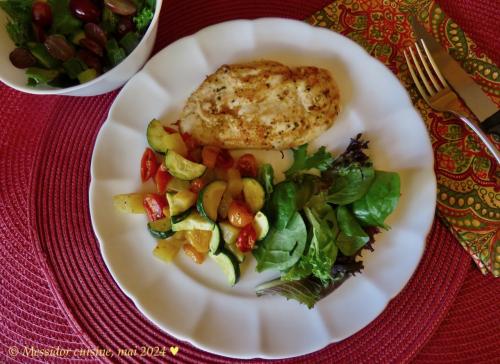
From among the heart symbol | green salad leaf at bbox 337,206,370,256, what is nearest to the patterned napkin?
green salad leaf at bbox 337,206,370,256

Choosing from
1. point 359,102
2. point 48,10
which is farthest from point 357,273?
point 48,10

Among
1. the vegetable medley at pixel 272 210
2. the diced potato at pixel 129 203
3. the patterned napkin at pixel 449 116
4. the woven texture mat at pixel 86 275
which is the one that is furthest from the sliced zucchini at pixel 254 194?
the patterned napkin at pixel 449 116

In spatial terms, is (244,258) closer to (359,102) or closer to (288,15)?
(359,102)

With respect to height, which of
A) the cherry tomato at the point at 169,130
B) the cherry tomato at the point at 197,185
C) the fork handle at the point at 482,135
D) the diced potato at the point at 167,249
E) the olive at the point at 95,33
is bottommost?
the diced potato at the point at 167,249

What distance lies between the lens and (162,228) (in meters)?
1.78

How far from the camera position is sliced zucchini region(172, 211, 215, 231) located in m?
1.74

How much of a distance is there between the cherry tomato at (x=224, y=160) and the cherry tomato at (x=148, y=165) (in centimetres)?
28

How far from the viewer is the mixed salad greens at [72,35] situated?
1603mm

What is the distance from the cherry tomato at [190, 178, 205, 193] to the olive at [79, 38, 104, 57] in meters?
0.62

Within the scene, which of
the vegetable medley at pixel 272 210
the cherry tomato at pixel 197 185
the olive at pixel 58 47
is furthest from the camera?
the cherry tomato at pixel 197 185

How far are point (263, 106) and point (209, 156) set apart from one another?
31cm

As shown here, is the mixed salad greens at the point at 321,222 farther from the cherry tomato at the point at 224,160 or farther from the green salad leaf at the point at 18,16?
the green salad leaf at the point at 18,16

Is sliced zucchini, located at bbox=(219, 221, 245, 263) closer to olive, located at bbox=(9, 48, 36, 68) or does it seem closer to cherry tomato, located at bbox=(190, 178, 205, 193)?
cherry tomato, located at bbox=(190, 178, 205, 193)

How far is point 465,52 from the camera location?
191cm
